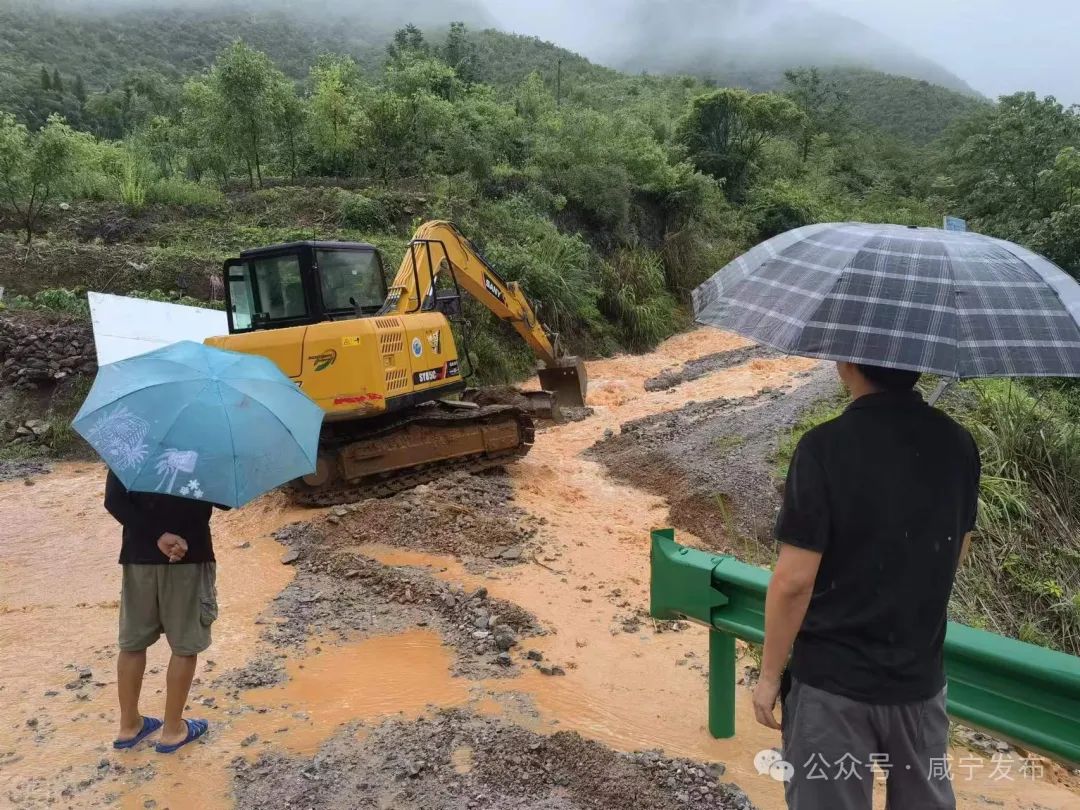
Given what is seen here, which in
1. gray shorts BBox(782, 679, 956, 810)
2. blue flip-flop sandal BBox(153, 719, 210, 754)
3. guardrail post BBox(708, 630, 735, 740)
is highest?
gray shorts BBox(782, 679, 956, 810)

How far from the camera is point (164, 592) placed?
323 centimetres

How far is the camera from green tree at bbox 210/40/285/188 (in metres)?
17.5

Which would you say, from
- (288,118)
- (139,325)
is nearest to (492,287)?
(139,325)

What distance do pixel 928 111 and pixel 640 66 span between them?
6631 cm

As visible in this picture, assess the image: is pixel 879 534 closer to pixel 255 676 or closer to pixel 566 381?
pixel 255 676

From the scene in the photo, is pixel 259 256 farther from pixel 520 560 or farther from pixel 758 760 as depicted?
pixel 758 760

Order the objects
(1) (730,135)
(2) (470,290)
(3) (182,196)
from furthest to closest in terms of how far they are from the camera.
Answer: (1) (730,135) → (3) (182,196) → (2) (470,290)

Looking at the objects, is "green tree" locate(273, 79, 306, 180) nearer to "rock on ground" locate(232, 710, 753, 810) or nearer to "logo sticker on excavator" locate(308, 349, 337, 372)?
"logo sticker on excavator" locate(308, 349, 337, 372)

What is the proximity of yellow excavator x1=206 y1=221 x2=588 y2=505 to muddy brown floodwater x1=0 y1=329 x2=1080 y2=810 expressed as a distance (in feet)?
2.37

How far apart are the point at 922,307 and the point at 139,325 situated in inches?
424

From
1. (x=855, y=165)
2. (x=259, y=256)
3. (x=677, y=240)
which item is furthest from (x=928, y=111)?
(x=259, y=256)

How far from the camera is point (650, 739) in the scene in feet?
11.5

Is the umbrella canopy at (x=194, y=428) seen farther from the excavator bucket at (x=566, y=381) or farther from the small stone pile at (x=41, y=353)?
the small stone pile at (x=41, y=353)

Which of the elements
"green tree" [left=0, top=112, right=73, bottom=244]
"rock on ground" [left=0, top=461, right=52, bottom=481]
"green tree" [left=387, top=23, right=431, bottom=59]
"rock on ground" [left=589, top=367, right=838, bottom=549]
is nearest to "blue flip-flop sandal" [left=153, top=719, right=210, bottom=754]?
"rock on ground" [left=589, top=367, right=838, bottom=549]
